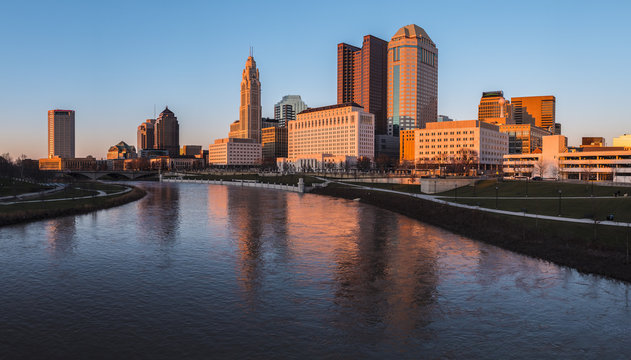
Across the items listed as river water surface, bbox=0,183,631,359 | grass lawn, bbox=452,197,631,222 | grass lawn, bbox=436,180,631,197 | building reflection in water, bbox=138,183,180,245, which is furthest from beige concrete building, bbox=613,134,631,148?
building reflection in water, bbox=138,183,180,245

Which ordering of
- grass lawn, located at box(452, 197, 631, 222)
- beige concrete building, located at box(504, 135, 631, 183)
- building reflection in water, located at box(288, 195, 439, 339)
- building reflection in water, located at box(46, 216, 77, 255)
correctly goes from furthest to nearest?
beige concrete building, located at box(504, 135, 631, 183) → grass lawn, located at box(452, 197, 631, 222) → building reflection in water, located at box(46, 216, 77, 255) → building reflection in water, located at box(288, 195, 439, 339)

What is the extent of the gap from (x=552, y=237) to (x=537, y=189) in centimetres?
3521

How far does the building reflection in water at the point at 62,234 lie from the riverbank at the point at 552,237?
45.1 metres

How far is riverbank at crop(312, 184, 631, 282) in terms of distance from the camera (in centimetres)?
3416

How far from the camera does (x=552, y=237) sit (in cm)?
4122

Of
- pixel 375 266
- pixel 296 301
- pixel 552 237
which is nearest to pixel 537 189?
pixel 552 237

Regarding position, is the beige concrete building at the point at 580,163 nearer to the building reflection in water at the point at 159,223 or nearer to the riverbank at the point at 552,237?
the riverbank at the point at 552,237

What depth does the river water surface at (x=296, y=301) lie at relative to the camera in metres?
21.1

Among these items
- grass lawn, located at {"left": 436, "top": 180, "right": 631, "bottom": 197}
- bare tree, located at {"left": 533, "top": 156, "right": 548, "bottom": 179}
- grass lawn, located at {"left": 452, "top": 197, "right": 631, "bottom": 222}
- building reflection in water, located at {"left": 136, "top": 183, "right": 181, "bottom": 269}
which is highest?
bare tree, located at {"left": 533, "top": 156, "right": 548, "bottom": 179}

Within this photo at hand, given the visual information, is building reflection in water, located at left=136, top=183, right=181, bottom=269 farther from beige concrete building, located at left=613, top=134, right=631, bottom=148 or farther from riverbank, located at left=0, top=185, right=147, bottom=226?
beige concrete building, located at left=613, top=134, right=631, bottom=148

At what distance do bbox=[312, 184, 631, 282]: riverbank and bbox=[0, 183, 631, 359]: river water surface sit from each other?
1689 millimetres

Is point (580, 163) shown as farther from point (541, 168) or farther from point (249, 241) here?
point (249, 241)

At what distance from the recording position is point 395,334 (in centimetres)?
2230

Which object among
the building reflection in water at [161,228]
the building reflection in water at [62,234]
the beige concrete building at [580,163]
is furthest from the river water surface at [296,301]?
the beige concrete building at [580,163]
